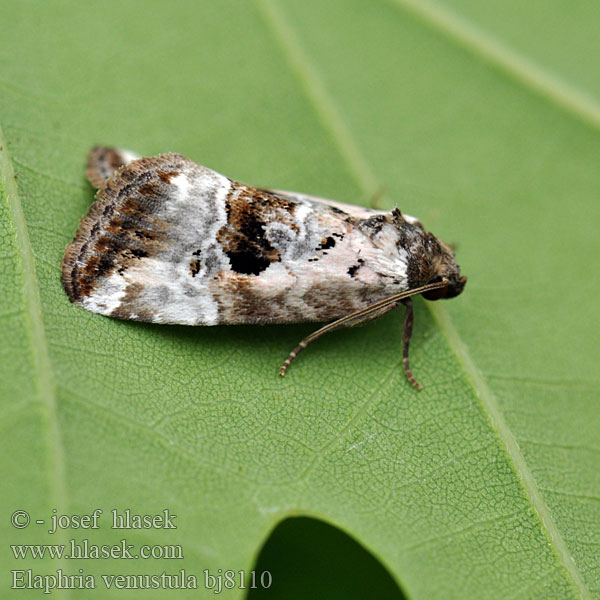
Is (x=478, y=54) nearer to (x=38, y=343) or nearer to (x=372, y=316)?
(x=372, y=316)

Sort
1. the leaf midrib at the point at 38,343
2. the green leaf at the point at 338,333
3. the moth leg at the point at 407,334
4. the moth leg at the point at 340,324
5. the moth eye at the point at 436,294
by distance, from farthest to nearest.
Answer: the moth eye at the point at 436,294 → the moth leg at the point at 407,334 → the moth leg at the point at 340,324 → the green leaf at the point at 338,333 → the leaf midrib at the point at 38,343

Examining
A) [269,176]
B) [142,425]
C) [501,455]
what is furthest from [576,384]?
[142,425]

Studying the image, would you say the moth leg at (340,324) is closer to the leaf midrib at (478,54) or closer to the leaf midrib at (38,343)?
the leaf midrib at (478,54)

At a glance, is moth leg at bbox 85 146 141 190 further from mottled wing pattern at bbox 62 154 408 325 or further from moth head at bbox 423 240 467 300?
moth head at bbox 423 240 467 300

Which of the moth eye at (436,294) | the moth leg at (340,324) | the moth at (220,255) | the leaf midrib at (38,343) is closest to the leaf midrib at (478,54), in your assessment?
the moth eye at (436,294)

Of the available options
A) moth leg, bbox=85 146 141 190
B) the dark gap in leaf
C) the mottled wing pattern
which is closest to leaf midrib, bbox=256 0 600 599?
the mottled wing pattern

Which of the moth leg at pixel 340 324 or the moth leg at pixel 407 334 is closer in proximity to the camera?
the moth leg at pixel 340 324

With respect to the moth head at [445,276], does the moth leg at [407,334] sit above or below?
below

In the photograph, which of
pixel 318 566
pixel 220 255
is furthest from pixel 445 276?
pixel 318 566

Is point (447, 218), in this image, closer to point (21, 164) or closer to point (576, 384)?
point (576, 384)
